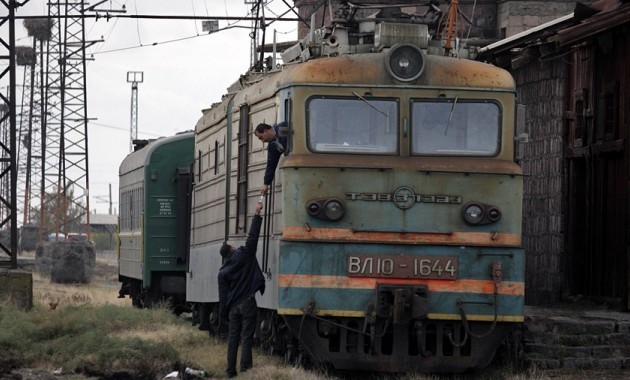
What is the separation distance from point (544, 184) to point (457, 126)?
8220mm

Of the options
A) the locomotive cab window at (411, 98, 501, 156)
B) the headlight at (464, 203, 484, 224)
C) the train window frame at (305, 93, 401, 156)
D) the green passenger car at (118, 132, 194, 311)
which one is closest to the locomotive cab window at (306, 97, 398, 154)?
the train window frame at (305, 93, 401, 156)

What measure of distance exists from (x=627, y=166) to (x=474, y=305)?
601 cm

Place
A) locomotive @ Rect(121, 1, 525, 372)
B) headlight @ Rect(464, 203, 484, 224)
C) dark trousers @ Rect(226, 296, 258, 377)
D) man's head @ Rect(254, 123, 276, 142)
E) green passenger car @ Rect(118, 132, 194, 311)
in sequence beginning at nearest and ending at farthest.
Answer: locomotive @ Rect(121, 1, 525, 372) → headlight @ Rect(464, 203, 484, 224) → man's head @ Rect(254, 123, 276, 142) → dark trousers @ Rect(226, 296, 258, 377) → green passenger car @ Rect(118, 132, 194, 311)

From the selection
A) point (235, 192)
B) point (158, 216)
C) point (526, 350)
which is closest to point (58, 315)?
point (158, 216)

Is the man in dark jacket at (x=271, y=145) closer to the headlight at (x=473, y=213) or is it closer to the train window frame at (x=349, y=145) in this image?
the train window frame at (x=349, y=145)

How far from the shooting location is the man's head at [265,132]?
1368cm

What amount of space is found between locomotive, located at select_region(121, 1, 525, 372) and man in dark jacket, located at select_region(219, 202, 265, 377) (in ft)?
1.21

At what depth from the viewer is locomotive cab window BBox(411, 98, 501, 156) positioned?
45.2 ft

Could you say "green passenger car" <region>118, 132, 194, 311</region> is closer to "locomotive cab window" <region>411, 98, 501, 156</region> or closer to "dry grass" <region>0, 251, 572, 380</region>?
"dry grass" <region>0, 251, 572, 380</region>

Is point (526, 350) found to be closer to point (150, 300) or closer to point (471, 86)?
point (471, 86)

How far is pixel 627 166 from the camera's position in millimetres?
18750

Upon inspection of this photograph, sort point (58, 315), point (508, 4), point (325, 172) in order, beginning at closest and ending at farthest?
1. point (325, 172)
2. point (58, 315)
3. point (508, 4)

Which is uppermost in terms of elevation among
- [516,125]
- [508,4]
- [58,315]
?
[508,4]

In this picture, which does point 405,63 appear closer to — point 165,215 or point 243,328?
point 243,328
